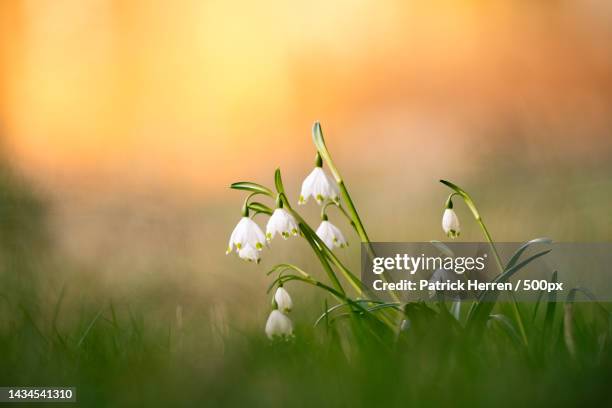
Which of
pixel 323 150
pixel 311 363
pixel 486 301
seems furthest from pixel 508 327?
pixel 323 150

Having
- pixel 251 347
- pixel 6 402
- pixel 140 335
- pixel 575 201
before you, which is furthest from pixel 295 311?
pixel 575 201

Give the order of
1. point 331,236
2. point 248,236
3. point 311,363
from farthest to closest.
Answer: point 331,236 < point 248,236 < point 311,363

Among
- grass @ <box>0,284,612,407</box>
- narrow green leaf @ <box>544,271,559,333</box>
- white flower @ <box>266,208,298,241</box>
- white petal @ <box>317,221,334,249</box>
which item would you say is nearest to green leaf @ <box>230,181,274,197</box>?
white flower @ <box>266,208,298,241</box>

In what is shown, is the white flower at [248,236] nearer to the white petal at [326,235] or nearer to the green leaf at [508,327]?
the white petal at [326,235]

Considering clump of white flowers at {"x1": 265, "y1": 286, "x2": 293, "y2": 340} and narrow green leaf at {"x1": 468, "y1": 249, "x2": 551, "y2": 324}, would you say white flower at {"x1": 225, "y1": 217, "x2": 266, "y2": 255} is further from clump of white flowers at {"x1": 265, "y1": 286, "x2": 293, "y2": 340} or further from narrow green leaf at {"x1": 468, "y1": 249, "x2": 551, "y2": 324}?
narrow green leaf at {"x1": 468, "y1": 249, "x2": 551, "y2": 324}

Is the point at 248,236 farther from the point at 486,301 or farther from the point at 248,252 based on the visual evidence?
the point at 486,301

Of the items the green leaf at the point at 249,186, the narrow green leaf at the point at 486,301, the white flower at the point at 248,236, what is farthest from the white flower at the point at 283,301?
the narrow green leaf at the point at 486,301
